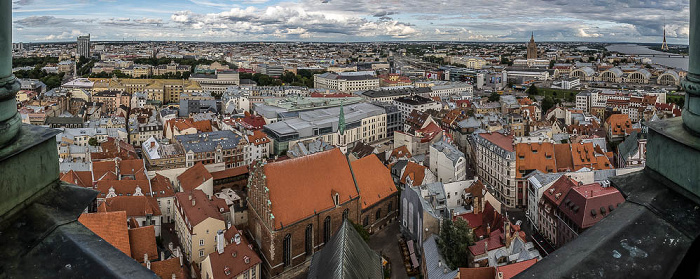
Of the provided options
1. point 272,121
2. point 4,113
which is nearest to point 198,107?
point 272,121

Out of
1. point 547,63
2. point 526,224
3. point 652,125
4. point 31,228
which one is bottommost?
point 526,224

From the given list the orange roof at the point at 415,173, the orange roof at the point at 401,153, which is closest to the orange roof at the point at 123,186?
the orange roof at the point at 415,173

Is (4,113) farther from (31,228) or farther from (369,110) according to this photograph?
(369,110)

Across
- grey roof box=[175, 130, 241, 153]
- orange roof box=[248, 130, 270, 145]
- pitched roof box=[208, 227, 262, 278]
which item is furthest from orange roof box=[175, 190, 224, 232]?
orange roof box=[248, 130, 270, 145]

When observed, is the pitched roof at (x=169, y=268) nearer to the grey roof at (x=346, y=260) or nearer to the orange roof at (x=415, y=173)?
the grey roof at (x=346, y=260)

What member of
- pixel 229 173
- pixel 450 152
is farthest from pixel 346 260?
pixel 229 173

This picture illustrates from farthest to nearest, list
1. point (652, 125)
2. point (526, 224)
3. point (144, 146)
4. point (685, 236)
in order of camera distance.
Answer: point (144, 146)
point (526, 224)
point (652, 125)
point (685, 236)

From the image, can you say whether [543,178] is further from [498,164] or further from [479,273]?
[479,273]
